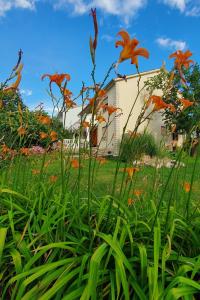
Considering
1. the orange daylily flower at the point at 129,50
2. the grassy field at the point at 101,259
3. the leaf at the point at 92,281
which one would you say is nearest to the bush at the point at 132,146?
the grassy field at the point at 101,259

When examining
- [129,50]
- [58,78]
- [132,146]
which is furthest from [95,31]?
[132,146]

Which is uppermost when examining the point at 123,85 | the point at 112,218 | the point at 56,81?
the point at 123,85

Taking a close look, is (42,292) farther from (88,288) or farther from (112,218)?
(112,218)

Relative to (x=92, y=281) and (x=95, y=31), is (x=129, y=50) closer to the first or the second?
(x=95, y=31)

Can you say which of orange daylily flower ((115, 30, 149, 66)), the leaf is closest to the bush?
orange daylily flower ((115, 30, 149, 66))

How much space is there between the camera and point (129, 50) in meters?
1.31

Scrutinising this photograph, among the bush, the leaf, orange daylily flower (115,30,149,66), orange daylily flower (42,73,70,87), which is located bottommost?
the leaf

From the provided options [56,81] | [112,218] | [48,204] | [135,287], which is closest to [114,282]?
[135,287]

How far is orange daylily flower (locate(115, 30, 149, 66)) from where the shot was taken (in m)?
1.31

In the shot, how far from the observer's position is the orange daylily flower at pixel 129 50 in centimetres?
131

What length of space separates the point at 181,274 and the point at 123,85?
832 inches

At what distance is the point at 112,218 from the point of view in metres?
1.72

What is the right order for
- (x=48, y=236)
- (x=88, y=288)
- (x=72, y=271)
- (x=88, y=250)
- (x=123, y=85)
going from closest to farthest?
1. (x=88, y=288)
2. (x=72, y=271)
3. (x=88, y=250)
4. (x=48, y=236)
5. (x=123, y=85)

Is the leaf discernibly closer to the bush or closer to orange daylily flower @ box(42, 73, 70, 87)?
the bush
